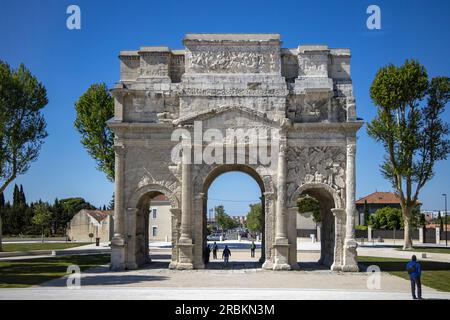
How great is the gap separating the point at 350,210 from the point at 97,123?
23.4 metres

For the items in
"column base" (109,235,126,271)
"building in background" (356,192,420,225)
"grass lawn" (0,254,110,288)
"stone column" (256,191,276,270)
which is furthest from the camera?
"building in background" (356,192,420,225)

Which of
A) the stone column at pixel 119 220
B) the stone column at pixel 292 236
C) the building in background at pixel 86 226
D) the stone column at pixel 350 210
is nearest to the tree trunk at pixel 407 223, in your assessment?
the stone column at pixel 350 210

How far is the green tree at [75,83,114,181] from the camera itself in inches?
1581

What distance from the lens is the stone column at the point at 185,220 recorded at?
77.8 ft

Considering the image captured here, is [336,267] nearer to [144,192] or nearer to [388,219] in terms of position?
[144,192]

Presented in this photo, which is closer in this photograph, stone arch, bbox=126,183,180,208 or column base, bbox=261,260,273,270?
column base, bbox=261,260,273,270

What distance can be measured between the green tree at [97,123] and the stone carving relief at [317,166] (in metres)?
19.7

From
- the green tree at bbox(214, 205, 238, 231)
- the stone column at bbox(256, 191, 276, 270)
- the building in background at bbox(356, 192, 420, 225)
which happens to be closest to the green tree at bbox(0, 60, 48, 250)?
the stone column at bbox(256, 191, 276, 270)

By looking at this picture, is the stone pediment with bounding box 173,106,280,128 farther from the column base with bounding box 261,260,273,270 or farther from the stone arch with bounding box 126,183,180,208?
the column base with bounding box 261,260,273,270

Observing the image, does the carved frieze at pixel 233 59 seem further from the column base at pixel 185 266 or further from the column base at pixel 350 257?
the column base at pixel 185 266

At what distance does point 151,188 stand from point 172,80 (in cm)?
549

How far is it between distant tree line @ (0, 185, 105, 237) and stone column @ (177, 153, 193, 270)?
4169cm

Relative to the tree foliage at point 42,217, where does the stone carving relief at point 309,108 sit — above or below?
above
